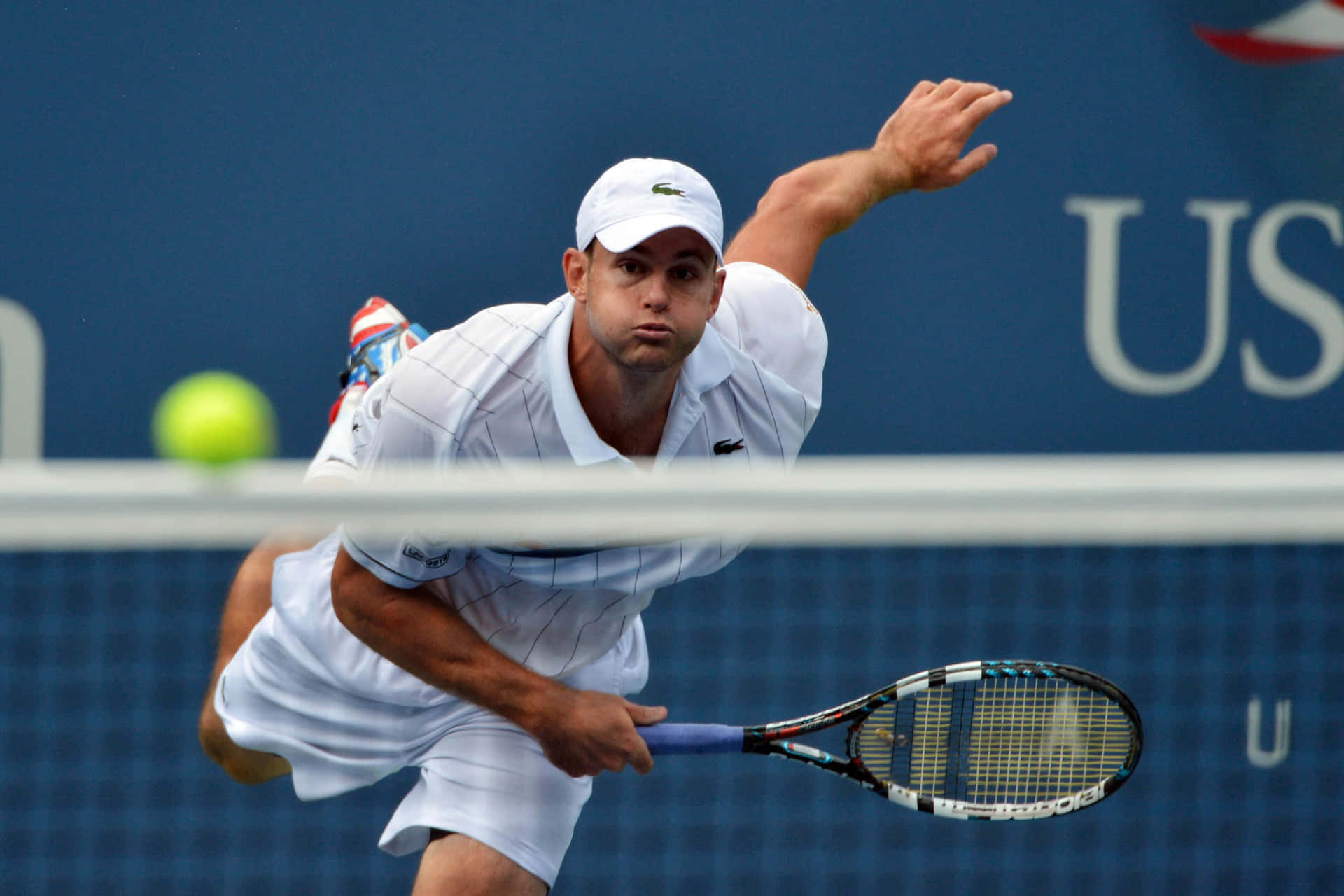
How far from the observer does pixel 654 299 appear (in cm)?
206

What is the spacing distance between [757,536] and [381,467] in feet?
1.87

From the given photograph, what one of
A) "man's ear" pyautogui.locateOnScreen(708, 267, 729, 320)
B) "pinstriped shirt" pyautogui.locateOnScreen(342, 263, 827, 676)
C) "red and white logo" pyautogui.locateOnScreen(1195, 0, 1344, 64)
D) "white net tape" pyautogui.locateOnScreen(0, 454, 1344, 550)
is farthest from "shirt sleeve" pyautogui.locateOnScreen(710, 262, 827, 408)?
"red and white logo" pyautogui.locateOnScreen(1195, 0, 1344, 64)

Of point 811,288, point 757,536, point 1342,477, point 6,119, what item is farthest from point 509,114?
point 1342,477

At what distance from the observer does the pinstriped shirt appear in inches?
83.0

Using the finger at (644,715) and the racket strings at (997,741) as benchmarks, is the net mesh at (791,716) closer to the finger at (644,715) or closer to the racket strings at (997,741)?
the racket strings at (997,741)

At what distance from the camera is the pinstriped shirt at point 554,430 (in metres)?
2.11

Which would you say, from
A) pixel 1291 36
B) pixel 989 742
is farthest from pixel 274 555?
pixel 1291 36

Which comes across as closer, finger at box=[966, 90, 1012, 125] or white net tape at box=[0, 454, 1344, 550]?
white net tape at box=[0, 454, 1344, 550]

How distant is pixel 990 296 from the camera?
3309 mm

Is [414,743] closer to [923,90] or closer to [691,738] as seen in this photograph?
[691,738]

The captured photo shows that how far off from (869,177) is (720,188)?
0.65 meters

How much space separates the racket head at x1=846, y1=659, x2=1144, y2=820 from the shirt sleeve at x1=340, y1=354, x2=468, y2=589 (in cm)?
72

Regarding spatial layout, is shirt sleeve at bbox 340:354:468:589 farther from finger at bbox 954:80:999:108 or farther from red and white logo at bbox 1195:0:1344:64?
red and white logo at bbox 1195:0:1344:64

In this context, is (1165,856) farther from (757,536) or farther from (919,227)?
(757,536)
